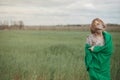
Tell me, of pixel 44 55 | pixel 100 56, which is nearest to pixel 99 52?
pixel 100 56

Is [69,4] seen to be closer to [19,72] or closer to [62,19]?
[62,19]

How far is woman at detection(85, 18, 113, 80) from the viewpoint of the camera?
145 inches

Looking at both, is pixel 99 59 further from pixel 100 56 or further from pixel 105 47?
pixel 105 47

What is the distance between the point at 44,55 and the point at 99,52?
79 cm

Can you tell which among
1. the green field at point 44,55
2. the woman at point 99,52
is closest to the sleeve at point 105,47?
the woman at point 99,52

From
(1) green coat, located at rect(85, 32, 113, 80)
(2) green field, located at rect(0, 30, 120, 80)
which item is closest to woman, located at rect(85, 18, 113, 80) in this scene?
(1) green coat, located at rect(85, 32, 113, 80)

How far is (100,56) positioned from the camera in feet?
12.2

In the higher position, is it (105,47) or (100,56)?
(105,47)

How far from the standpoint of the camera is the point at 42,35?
418cm

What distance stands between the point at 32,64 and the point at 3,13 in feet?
2.53

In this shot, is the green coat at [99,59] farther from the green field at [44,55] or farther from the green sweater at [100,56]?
the green field at [44,55]

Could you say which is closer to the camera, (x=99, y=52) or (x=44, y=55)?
(x=99, y=52)

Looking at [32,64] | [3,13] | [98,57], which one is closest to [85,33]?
[98,57]

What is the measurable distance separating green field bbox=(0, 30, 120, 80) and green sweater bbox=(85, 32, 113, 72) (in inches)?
17.5
